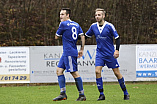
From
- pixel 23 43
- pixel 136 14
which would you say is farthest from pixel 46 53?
pixel 136 14

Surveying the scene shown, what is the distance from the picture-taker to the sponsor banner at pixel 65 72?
1479 cm

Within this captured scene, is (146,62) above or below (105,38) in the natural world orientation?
below

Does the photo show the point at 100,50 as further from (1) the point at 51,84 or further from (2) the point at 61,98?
(1) the point at 51,84

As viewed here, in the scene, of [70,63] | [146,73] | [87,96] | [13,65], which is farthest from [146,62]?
[70,63]

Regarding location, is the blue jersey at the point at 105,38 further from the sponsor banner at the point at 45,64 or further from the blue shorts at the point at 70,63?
the sponsor banner at the point at 45,64

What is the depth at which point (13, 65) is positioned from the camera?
577 inches

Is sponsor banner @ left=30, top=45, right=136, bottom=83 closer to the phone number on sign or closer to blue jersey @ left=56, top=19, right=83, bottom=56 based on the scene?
the phone number on sign

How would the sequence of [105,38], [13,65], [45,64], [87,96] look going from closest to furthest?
1. [105,38]
2. [87,96]
3. [13,65]
4. [45,64]

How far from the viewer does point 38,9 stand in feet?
69.3

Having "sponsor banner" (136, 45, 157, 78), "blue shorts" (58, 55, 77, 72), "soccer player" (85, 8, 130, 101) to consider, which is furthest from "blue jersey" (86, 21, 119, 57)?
"sponsor banner" (136, 45, 157, 78)

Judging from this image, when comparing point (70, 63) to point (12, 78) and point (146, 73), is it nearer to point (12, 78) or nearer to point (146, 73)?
point (12, 78)

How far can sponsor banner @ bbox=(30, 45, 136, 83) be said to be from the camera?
1479cm

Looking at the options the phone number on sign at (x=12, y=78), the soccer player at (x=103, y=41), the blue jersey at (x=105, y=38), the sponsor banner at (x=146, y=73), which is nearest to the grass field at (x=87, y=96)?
the sponsor banner at (x=146, y=73)

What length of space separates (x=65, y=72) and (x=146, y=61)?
2.88 m
